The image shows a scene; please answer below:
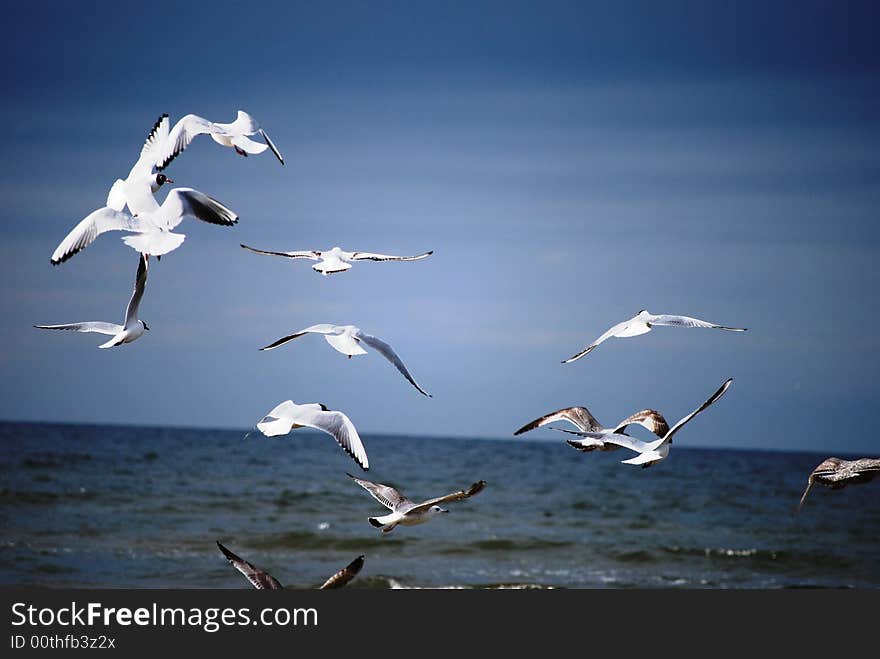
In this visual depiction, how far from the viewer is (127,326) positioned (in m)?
6.14

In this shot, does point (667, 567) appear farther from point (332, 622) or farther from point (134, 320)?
point (134, 320)

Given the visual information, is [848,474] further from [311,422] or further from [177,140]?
[177,140]

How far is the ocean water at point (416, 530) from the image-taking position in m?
12.8

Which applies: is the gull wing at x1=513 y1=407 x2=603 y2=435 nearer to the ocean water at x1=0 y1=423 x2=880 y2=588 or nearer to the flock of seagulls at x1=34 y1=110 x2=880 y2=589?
the flock of seagulls at x1=34 y1=110 x2=880 y2=589

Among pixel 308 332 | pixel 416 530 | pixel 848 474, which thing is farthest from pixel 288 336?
pixel 416 530

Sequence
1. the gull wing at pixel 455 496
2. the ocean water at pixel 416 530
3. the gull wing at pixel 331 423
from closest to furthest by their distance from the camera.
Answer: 1. the gull wing at pixel 455 496
2. the gull wing at pixel 331 423
3. the ocean water at pixel 416 530

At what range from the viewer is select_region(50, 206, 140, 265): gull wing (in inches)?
218

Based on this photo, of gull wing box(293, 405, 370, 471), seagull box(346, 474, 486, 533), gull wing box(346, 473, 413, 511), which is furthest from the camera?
gull wing box(346, 473, 413, 511)

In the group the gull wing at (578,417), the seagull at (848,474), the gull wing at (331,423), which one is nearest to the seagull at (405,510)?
the gull wing at (331,423)

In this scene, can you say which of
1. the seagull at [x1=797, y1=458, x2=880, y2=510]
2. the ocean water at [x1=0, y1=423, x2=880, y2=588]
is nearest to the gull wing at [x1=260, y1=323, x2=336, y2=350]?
the seagull at [x1=797, y1=458, x2=880, y2=510]

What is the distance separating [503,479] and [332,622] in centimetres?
2167

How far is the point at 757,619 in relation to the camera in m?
7.27

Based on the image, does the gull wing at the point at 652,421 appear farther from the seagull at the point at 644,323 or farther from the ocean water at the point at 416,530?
the ocean water at the point at 416,530

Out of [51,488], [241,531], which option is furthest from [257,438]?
[241,531]
